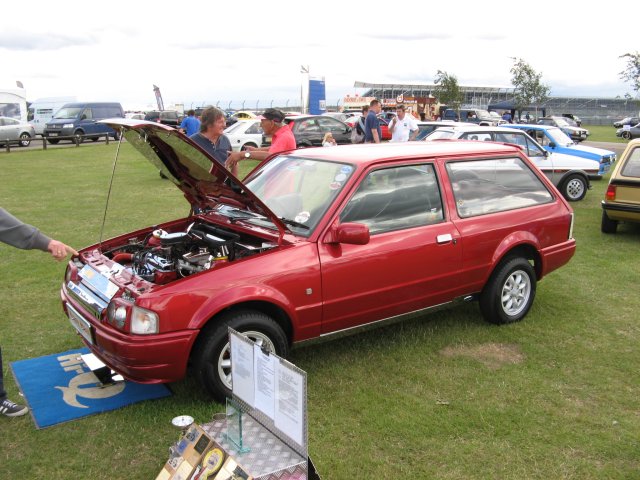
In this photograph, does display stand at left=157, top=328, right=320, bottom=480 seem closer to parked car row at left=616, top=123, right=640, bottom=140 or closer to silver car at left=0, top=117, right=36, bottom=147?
silver car at left=0, top=117, right=36, bottom=147

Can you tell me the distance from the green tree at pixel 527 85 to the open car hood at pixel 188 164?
41.6 meters

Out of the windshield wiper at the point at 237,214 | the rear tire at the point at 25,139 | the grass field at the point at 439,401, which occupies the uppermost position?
the windshield wiper at the point at 237,214

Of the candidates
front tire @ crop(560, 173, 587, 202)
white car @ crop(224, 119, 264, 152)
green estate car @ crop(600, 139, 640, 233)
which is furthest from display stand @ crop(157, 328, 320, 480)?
white car @ crop(224, 119, 264, 152)

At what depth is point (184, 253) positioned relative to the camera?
426cm

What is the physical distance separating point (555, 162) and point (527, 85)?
34.1 meters

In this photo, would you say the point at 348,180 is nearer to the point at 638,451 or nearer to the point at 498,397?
the point at 498,397

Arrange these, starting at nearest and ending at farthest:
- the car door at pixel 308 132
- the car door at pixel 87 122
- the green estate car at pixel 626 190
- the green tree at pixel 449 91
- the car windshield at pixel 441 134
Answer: the green estate car at pixel 626 190 < the car windshield at pixel 441 134 < the car door at pixel 308 132 < the car door at pixel 87 122 < the green tree at pixel 449 91

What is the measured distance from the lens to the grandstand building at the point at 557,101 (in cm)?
5569

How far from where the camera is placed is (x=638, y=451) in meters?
3.48

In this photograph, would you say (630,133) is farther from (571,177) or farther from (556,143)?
(571,177)

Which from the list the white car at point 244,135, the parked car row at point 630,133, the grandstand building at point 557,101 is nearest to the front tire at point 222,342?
the white car at point 244,135

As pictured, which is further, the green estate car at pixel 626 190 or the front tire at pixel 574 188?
the front tire at pixel 574 188

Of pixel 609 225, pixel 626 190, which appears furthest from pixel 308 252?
pixel 609 225

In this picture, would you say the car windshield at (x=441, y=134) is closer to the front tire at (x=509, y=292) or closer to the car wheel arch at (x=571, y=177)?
the car wheel arch at (x=571, y=177)
